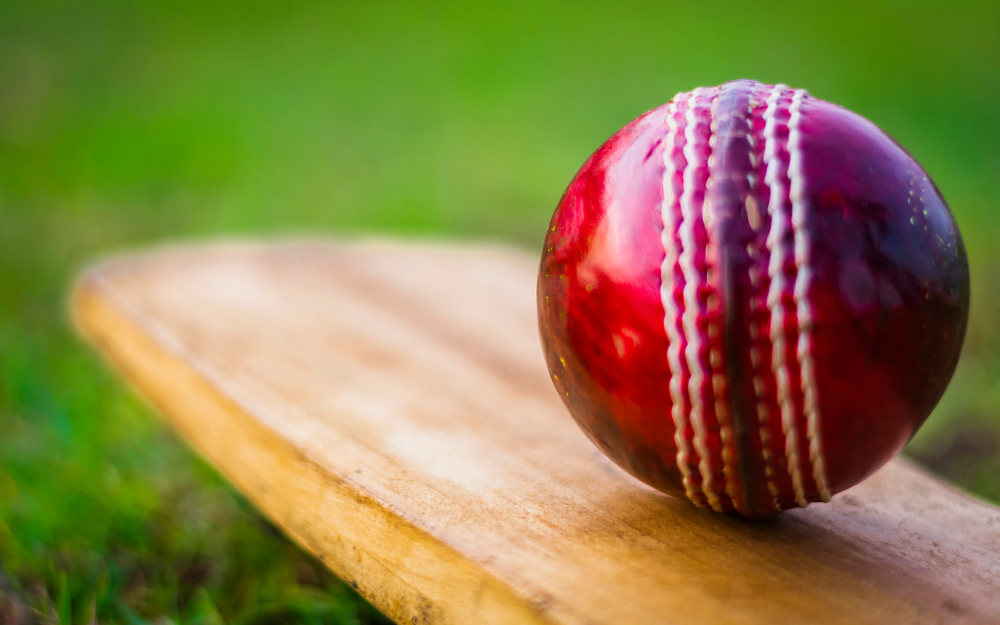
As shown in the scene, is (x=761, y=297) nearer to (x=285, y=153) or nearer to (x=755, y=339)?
(x=755, y=339)

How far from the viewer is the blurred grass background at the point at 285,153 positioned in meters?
1.44

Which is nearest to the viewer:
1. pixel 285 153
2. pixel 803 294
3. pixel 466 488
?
pixel 803 294

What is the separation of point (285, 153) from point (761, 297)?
135 inches

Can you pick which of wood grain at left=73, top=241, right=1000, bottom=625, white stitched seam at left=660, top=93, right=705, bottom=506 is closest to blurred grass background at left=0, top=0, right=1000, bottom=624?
wood grain at left=73, top=241, right=1000, bottom=625

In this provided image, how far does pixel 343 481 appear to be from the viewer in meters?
0.94

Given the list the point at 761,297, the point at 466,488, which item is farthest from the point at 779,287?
the point at 466,488

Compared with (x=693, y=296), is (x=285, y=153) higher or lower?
lower

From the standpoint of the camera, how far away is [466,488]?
3.15ft

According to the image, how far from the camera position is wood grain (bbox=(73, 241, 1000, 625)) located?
2.53ft

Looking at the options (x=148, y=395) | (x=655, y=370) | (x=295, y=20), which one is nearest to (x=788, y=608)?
(x=655, y=370)

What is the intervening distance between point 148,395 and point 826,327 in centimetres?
113

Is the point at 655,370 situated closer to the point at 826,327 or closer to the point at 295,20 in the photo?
the point at 826,327

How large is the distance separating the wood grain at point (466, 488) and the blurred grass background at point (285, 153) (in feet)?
0.88

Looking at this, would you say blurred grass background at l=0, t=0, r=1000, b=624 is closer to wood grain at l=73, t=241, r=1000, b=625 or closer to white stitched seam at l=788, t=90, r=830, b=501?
wood grain at l=73, t=241, r=1000, b=625
